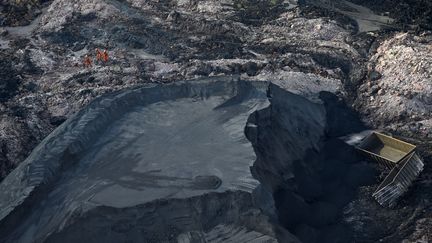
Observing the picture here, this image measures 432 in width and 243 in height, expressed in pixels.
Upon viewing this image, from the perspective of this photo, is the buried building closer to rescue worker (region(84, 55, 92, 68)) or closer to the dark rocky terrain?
the dark rocky terrain

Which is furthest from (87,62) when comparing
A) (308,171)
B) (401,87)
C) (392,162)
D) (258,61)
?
(392,162)

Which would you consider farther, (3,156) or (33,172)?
(3,156)

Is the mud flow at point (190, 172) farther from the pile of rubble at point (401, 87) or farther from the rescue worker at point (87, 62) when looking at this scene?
the rescue worker at point (87, 62)

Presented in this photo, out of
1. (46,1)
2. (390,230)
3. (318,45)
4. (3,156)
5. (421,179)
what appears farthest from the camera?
(46,1)

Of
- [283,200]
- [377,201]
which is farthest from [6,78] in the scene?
[377,201]

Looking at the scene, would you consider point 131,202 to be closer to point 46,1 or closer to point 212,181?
point 212,181

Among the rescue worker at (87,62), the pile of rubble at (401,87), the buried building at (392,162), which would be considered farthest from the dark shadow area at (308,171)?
the rescue worker at (87,62)

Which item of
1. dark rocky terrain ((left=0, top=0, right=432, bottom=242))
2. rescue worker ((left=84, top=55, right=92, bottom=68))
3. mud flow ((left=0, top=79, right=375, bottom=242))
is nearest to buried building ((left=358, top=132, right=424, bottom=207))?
dark rocky terrain ((left=0, top=0, right=432, bottom=242))

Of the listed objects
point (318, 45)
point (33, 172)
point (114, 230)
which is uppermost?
point (318, 45)
